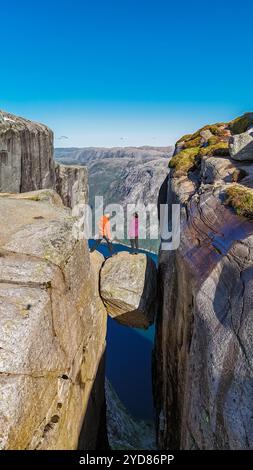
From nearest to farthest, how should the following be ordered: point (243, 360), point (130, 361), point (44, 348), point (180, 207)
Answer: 1. point (243, 360)
2. point (44, 348)
3. point (180, 207)
4. point (130, 361)

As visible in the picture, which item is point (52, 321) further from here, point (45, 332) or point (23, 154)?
point (23, 154)

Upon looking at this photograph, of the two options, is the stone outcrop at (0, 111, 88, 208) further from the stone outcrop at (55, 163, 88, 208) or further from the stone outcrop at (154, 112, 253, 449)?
the stone outcrop at (154, 112, 253, 449)

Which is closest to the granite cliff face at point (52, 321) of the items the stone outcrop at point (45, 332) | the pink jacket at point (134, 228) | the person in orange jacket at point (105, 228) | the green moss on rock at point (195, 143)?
the stone outcrop at point (45, 332)

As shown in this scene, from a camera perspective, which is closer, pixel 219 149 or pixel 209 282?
pixel 209 282

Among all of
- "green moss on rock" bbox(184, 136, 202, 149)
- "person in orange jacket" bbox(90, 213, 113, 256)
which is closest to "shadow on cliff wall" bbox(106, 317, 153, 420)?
"person in orange jacket" bbox(90, 213, 113, 256)
